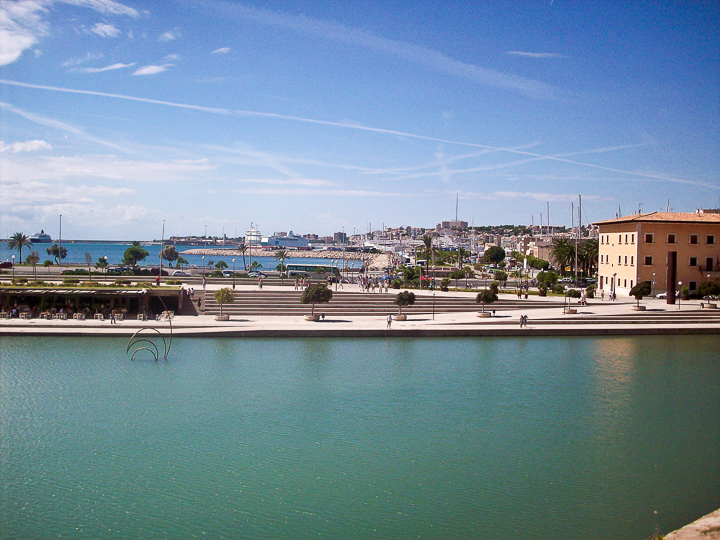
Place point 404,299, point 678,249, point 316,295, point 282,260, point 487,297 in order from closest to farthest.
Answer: point 316,295
point 404,299
point 487,297
point 678,249
point 282,260

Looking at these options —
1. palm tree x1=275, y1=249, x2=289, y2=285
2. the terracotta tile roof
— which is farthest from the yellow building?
palm tree x1=275, y1=249, x2=289, y2=285

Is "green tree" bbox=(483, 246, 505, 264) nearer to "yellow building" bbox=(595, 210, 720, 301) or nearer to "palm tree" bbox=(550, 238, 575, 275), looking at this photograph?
"palm tree" bbox=(550, 238, 575, 275)

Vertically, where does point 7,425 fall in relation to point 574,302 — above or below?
below

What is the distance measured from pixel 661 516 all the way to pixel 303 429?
8.97m

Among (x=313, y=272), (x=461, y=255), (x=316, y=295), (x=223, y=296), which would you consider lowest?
(x=223, y=296)

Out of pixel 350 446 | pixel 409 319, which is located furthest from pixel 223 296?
pixel 350 446

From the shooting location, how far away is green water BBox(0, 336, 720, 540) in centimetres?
1155

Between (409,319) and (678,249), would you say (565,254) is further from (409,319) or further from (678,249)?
(409,319)

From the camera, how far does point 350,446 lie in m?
15.1

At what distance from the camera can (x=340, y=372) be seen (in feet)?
74.7

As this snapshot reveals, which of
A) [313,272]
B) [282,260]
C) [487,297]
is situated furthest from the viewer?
[282,260]

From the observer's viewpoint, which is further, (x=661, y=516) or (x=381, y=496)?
(x=381, y=496)

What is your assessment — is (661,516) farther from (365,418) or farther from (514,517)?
(365,418)

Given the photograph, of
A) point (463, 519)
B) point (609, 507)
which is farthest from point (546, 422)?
point (463, 519)
